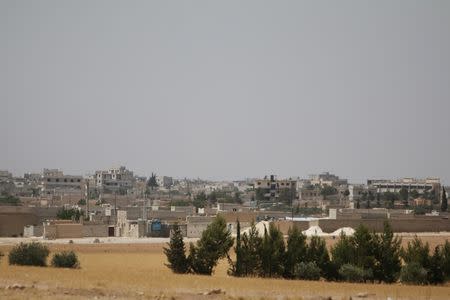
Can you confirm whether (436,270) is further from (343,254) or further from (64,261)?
(64,261)

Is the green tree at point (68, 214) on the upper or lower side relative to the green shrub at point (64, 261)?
upper

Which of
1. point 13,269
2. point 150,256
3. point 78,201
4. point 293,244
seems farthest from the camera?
point 78,201

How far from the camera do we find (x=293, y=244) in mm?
41656

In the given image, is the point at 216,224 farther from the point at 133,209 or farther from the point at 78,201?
the point at 78,201

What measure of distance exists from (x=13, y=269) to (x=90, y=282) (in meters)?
8.58

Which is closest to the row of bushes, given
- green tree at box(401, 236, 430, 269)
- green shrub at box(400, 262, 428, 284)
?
green shrub at box(400, 262, 428, 284)

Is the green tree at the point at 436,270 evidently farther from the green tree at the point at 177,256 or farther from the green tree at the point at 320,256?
the green tree at the point at 177,256

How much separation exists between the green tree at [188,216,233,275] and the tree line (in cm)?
16

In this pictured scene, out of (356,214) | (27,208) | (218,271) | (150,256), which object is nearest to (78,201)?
(27,208)

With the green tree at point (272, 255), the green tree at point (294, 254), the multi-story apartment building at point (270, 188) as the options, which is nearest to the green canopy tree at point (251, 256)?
the green tree at point (272, 255)

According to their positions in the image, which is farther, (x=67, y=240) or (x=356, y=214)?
(x=356, y=214)

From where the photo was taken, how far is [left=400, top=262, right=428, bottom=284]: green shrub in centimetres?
3944

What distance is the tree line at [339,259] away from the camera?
40.3 metres

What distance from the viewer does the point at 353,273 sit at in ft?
131
